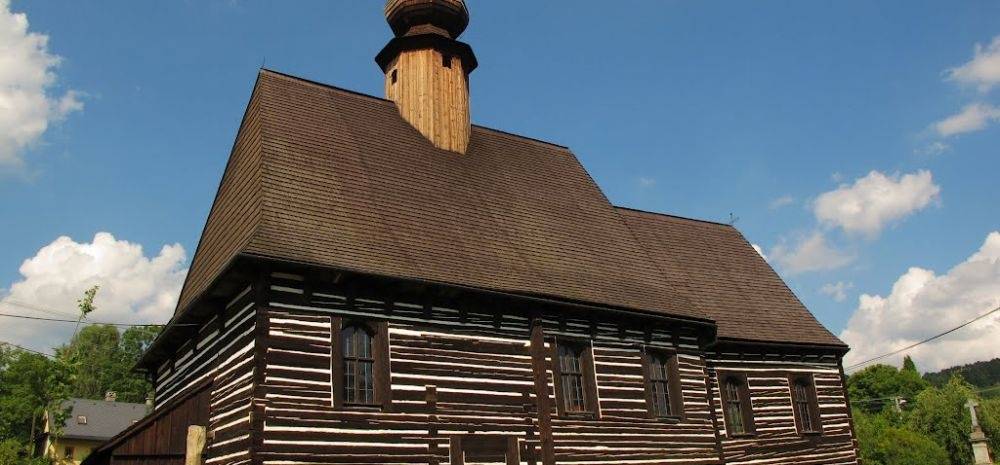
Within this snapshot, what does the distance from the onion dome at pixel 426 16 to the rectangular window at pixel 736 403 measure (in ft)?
40.6

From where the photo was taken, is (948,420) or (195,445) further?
(948,420)

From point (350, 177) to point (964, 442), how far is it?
38.1 meters

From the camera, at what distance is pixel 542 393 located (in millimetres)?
16391

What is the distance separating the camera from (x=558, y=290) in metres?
17.4

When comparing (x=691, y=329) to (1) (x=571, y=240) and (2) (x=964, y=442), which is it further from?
(2) (x=964, y=442)

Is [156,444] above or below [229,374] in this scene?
below

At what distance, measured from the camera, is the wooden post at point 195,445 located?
44.7 feet

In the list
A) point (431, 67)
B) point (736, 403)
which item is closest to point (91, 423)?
point (431, 67)

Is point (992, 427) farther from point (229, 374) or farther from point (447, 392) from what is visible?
point (229, 374)

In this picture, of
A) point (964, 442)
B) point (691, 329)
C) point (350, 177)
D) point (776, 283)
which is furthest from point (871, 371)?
point (350, 177)

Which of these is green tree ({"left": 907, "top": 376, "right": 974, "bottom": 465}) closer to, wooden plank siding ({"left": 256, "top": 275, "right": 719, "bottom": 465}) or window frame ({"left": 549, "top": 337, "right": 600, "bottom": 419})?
wooden plank siding ({"left": 256, "top": 275, "right": 719, "bottom": 465})

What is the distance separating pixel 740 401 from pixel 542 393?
7923 millimetres

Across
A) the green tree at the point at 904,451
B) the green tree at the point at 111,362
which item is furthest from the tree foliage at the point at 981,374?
the green tree at the point at 111,362

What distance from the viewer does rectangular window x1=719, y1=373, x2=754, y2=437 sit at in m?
21.4
